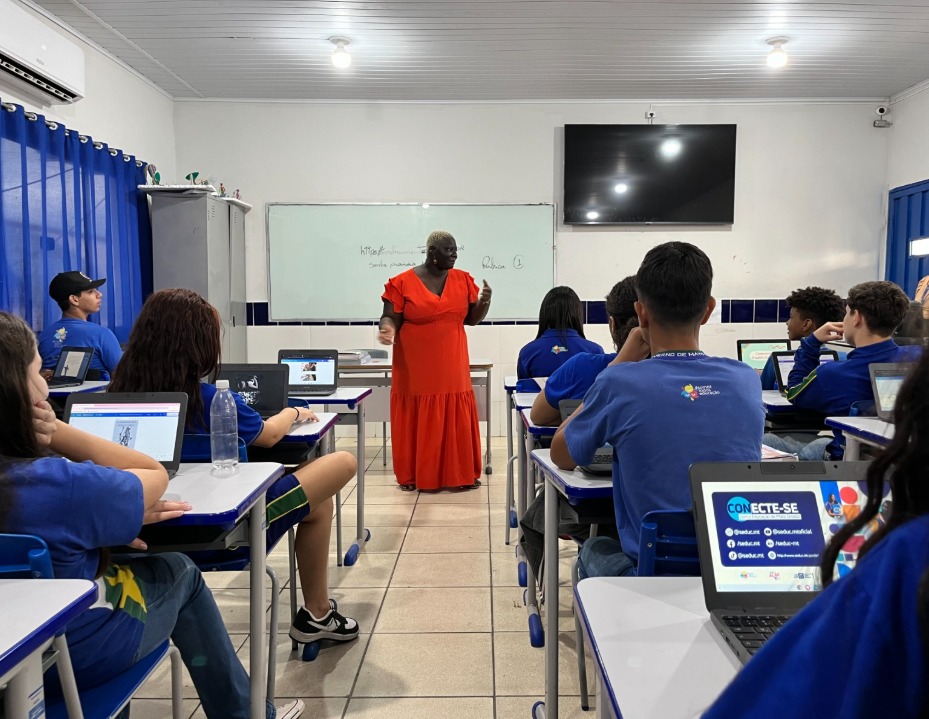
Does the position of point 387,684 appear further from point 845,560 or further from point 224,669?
point 845,560

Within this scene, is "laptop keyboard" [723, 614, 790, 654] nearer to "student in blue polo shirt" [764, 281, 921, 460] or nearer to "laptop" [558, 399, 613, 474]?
"laptop" [558, 399, 613, 474]

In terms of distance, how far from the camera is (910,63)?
551 cm

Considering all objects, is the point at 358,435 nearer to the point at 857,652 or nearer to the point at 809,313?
the point at 809,313

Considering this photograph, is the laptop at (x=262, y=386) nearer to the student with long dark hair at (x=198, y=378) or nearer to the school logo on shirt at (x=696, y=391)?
the student with long dark hair at (x=198, y=378)

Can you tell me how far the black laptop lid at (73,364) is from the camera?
4.02 metres

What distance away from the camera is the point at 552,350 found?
12.6 ft

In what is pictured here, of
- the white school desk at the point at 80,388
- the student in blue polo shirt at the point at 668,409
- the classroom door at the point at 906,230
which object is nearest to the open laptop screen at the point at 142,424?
the student in blue polo shirt at the point at 668,409

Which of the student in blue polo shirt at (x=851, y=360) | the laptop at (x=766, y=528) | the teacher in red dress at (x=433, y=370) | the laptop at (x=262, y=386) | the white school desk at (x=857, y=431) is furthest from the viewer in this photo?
the teacher in red dress at (x=433, y=370)

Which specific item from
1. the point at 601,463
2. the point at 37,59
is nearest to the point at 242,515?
the point at 601,463

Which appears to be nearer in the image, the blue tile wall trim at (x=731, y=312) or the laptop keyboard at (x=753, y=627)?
the laptop keyboard at (x=753, y=627)

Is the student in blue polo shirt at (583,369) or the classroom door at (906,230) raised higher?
the classroom door at (906,230)

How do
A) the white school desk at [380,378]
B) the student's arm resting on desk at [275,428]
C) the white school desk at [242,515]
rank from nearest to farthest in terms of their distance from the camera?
the white school desk at [242,515] < the student's arm resting on desk at [275,428] < the white school desk at [380,378]

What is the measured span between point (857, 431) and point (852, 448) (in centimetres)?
23

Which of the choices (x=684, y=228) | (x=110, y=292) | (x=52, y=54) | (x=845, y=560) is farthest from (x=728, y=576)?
(x=684, y=228)
